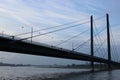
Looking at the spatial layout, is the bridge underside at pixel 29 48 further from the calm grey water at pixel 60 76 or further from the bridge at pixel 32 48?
the calm grey water at pixel 60 76

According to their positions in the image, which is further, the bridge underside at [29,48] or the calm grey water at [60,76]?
the calm grey water at [60,76]

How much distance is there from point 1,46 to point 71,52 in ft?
138

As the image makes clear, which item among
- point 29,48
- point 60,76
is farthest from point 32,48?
point 60,76

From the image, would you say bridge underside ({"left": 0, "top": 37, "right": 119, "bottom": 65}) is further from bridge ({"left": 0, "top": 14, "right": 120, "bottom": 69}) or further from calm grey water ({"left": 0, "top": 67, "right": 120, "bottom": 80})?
calm grey water ({"left": 0, "top": 67, "right": 120, "bottom": 80})

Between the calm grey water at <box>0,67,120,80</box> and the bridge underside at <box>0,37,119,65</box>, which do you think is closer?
the bridge underside at <box>0,37,119,65</box>

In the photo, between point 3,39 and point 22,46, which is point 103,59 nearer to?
point 22,46

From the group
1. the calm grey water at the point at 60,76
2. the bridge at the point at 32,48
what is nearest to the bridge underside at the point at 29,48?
the bridge at the point at 32,48

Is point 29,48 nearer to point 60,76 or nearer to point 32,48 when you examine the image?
point 32,48

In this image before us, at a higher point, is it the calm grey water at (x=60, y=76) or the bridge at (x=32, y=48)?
the bridge at (x=32, y=48)

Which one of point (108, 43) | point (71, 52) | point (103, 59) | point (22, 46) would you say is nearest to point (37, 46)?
point (22, 46)

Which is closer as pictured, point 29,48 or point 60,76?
point 29,48

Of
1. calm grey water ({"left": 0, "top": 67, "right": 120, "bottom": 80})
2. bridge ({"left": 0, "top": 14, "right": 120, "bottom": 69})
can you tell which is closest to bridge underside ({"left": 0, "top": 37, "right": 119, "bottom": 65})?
bridge ({"left": 0, "top": 14, "right": 120, "bottom": 69})

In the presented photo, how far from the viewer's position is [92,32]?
107125mm

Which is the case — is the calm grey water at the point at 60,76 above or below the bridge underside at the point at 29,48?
below
